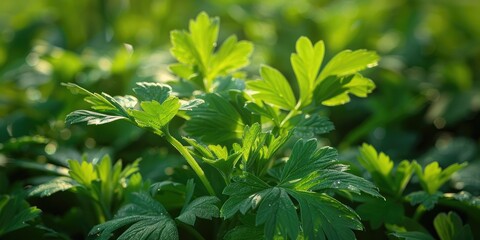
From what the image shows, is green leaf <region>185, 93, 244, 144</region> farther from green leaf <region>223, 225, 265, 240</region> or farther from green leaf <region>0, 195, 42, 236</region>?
green leaf <region>0, 195, 42, 236</region>

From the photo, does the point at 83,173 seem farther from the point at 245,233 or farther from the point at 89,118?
the point at 245,233

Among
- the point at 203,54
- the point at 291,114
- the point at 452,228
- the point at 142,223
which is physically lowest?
the point at 452,228

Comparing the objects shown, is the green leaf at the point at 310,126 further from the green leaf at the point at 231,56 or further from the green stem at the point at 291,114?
the green leaf at the point at 231,56

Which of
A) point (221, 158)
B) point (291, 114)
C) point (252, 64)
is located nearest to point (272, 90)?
point (291, 114)

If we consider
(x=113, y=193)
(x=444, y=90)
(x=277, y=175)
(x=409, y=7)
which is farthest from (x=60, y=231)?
(x=409, y=7)

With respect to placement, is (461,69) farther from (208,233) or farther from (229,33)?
(208,233)

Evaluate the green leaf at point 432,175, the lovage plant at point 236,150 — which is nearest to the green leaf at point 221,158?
the lovage plant at point 236,150

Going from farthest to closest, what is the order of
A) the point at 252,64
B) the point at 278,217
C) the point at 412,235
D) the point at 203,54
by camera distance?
the point at 252,64
the point at 203,54
the point at 412,235
the point at 278,217
